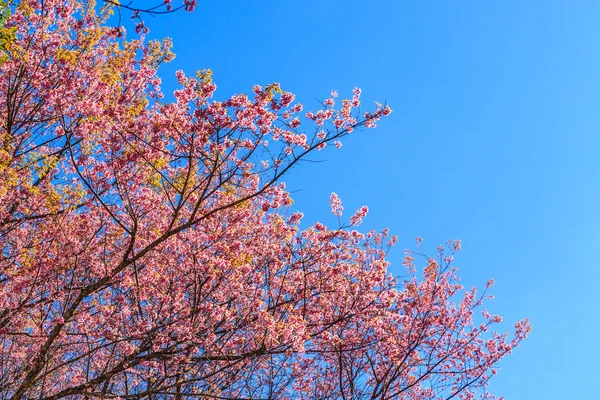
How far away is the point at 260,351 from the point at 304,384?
339 centimetres

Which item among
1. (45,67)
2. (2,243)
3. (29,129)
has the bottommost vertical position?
(2,243)

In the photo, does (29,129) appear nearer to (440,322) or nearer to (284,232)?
(284,232)

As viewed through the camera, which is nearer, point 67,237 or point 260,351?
point 260,351

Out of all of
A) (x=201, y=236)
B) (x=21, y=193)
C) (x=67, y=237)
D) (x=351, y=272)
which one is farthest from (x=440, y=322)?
(x=21, y=193)

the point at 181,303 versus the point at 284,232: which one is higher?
the point at 284,232

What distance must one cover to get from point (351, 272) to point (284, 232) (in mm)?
1498

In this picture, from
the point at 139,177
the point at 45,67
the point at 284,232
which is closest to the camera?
the point at 139,177

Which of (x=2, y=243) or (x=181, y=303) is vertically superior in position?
(x=2, y=243)

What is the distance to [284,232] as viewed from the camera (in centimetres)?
962

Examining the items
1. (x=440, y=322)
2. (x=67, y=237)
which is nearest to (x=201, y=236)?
(x=67, y=237)

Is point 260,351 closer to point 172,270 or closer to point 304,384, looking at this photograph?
point 172,270

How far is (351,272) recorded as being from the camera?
929 cm

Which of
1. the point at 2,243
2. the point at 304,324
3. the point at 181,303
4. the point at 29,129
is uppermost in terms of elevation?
the point at 29,129

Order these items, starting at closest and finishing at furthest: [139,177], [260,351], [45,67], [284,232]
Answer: [260,351]
[139,177]
[45,67]
[284,232]
